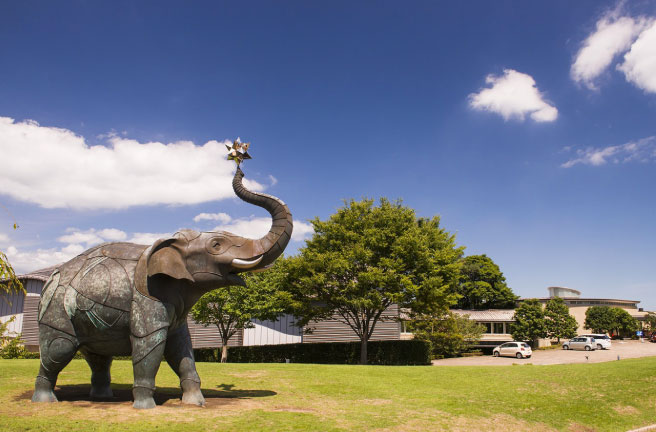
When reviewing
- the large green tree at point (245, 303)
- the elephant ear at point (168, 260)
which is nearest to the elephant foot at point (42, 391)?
the elephant ear at point (168, 260)

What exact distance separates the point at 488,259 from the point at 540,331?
64.6 feet

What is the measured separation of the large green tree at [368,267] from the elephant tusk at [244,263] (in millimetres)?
17452

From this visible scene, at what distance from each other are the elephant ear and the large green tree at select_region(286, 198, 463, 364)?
1760 centimetres

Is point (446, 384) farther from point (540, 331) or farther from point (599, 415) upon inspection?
point (540, 331)

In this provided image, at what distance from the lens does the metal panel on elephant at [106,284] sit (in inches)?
340

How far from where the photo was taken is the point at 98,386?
996cm

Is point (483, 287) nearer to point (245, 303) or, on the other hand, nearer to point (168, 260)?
A: point (245, 303)

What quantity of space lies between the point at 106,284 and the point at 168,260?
1.27m

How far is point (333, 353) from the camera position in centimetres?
3023

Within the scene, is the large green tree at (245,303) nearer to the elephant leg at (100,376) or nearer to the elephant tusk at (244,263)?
the elephant leg at (100,376)

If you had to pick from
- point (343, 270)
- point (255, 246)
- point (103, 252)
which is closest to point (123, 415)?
point (103, 252)

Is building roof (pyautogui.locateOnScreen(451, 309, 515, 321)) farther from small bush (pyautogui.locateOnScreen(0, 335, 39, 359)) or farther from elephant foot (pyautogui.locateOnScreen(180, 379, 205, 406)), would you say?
elephant foot (pyautogui.locateOnScreen(180, 379, 205, 406))

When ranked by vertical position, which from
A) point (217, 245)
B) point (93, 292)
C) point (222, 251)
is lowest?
point (93, 292)

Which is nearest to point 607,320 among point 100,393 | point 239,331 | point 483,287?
point 483,287
